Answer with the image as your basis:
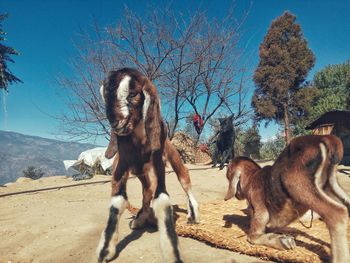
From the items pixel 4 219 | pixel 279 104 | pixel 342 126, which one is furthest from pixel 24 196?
pixel 279 104

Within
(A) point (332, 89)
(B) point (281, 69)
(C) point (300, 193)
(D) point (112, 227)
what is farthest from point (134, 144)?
(A) point (332, 89)

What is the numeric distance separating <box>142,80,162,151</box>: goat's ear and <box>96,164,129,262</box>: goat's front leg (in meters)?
0.49

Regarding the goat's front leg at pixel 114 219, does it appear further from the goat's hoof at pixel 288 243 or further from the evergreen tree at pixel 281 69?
the evergreen tree at pixel 281 69

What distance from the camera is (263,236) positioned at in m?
2.99

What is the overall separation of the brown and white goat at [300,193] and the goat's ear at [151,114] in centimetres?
121

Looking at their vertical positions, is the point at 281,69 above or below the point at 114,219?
above

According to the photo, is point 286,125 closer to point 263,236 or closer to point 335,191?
point 263,236

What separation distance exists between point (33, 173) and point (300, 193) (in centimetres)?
2226

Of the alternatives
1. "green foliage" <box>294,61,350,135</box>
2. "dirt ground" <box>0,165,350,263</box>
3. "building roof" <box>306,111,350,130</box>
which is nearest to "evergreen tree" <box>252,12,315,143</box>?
"green foliage" <box>294,61,350,135</box>

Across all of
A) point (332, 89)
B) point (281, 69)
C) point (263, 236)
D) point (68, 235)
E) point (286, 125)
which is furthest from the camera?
point (332, 89)

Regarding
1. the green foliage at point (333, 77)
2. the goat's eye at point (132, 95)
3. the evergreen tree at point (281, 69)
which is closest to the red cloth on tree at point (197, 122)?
the evergreen tree at point (281, 69)

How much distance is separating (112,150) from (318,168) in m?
1.79

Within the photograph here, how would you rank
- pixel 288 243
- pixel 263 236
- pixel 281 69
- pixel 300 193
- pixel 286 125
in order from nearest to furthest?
pixel 300 193
pixel 288 243
pixel 263 236
pixel 286 125
pixel 281 69

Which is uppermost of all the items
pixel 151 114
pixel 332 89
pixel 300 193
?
pixel 332 89
